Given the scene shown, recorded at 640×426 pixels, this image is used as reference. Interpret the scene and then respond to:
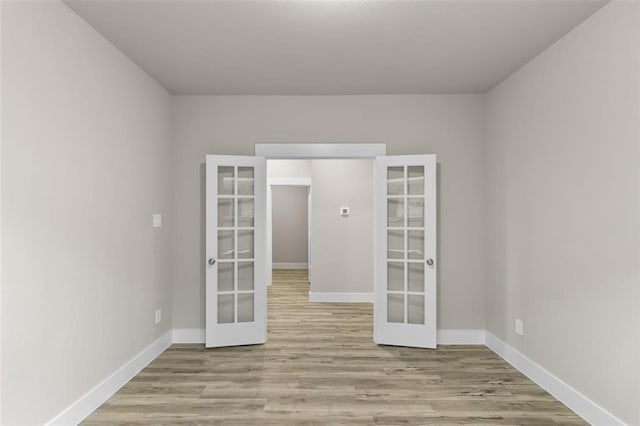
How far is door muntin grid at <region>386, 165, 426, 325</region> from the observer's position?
14.8 feet

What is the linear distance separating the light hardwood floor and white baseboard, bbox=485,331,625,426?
0.23ft

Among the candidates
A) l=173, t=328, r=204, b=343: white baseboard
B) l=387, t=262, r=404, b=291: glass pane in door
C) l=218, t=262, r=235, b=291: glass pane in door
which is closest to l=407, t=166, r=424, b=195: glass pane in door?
l=387, t=262, r=404, b=291: glass pane in door

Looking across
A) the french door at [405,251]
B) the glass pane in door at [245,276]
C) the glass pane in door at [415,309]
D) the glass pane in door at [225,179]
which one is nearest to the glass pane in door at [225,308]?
the glass pane in door at [245,276]

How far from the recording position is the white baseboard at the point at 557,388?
2682 mm

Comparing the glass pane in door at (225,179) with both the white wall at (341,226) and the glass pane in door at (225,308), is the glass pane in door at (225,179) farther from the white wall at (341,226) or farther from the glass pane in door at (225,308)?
the white wall at (341,226)

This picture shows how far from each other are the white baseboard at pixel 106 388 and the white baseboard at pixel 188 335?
0.27 metres

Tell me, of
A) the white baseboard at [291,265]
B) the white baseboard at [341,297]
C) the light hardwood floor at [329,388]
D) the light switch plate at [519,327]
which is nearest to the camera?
the light hardwood floor at [329,388]

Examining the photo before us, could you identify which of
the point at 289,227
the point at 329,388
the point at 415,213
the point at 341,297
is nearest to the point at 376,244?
the point at 415,213

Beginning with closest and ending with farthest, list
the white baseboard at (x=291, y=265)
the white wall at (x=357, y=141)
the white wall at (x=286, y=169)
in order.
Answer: the white wall at (x=357, y=141) → the white wall at (x=286, y=169) → the white baseboard at (x=291, y=265)

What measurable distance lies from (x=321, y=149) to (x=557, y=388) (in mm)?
3096

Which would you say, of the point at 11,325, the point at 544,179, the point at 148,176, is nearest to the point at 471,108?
the point at 544,179

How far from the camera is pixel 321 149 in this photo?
4660mm

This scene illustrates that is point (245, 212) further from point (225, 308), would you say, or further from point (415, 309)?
point (415, 309)

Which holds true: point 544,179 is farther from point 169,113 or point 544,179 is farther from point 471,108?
point 169,113
